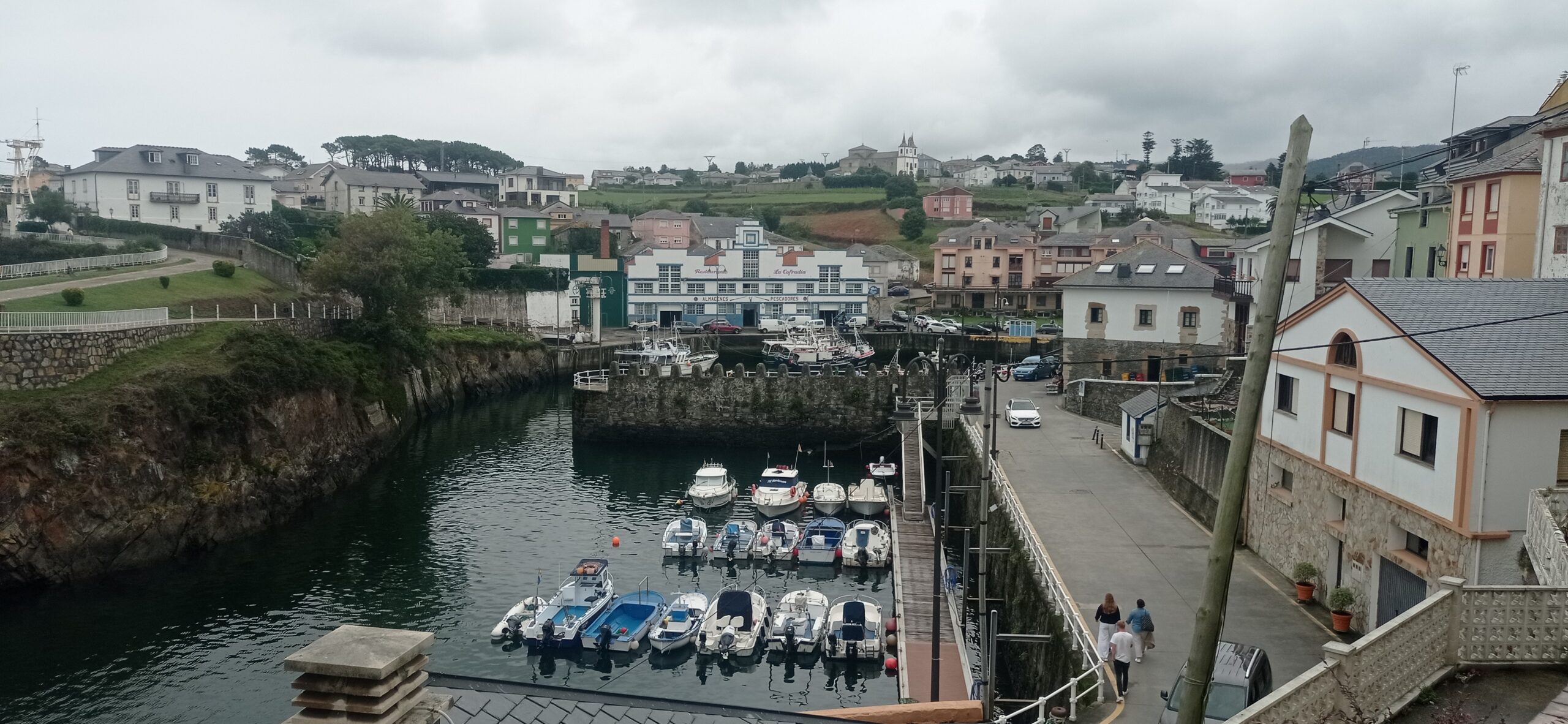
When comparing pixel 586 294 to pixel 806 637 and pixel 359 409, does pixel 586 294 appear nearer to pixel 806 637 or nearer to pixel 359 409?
pixel 359 409

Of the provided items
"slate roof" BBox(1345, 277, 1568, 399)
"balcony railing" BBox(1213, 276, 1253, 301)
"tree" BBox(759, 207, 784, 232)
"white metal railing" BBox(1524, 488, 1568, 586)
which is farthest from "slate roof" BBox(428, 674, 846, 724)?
"tree" BBox(759, 207, 784, 232)

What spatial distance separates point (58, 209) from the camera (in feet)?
251

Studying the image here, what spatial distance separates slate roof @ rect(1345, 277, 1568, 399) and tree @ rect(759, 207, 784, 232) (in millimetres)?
126651

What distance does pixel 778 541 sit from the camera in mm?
35000

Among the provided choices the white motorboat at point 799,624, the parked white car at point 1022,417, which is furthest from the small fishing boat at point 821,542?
the parked white car at point 1022,417

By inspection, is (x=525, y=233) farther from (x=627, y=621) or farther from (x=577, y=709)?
(x=577, y=709)

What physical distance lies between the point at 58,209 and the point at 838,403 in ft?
202

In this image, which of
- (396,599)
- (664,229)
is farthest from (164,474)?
(664,229)

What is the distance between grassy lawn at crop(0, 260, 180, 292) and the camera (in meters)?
47.2

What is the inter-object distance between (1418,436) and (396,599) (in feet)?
85.2

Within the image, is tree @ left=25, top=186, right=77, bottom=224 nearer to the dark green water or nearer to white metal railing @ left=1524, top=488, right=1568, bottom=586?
the dark green water

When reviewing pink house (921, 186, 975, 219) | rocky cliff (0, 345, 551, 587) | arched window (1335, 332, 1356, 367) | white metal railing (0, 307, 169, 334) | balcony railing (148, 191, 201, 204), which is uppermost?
pink house (921, 186, 975, 219)

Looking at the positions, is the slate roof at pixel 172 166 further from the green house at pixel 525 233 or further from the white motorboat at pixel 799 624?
the white motorboat at pixel 799 624

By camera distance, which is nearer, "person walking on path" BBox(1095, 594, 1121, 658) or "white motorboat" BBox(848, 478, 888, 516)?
"person walking on path" BBox(1095, 594, 1121, 658)
